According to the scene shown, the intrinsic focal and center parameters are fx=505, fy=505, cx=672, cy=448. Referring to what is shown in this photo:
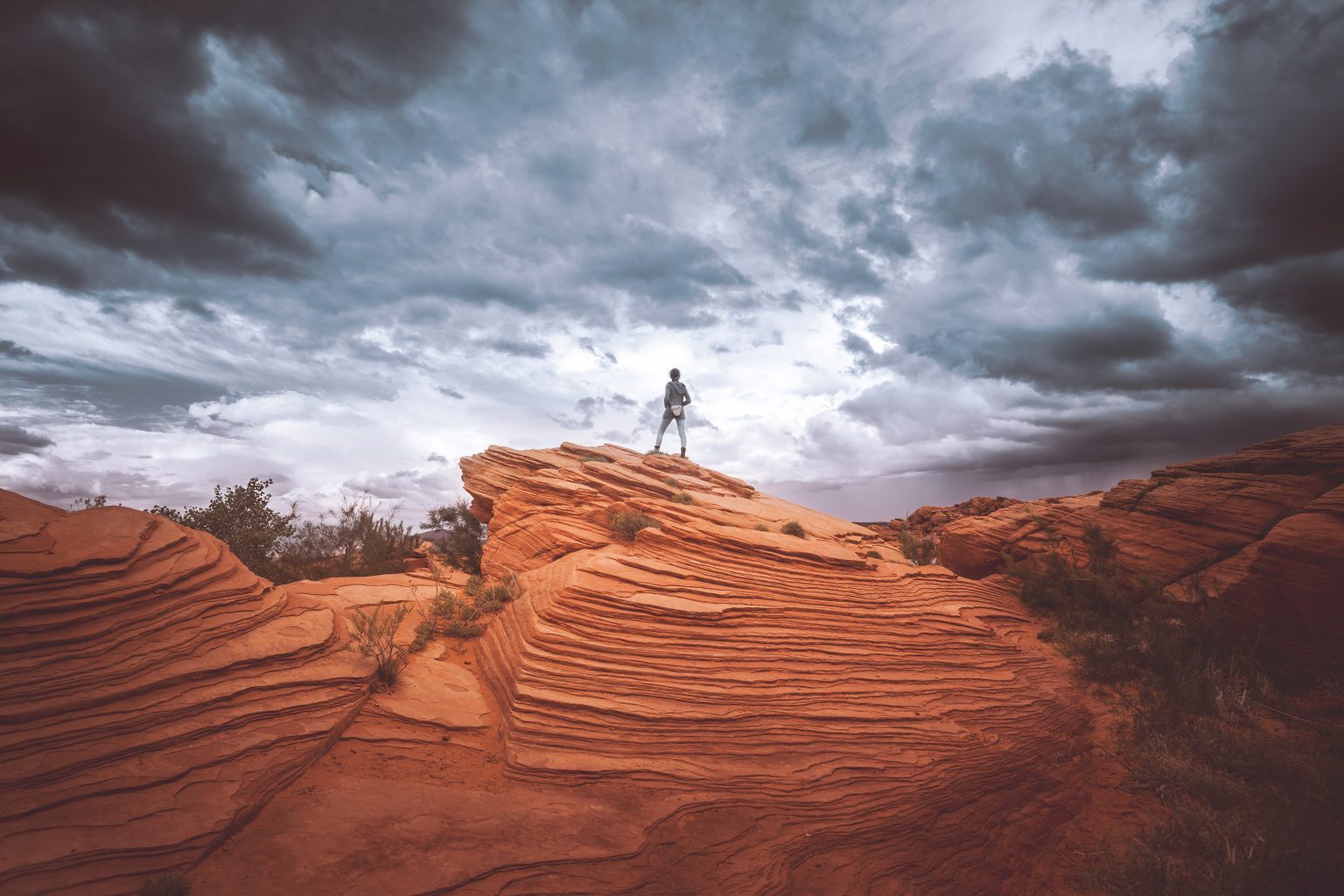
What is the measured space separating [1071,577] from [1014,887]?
30.2 feet

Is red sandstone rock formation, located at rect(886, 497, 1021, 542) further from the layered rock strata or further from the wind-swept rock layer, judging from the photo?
the wind-swept rock layer

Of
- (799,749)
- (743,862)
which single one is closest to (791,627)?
(799,749)

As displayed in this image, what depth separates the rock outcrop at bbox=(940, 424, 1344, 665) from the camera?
981cm

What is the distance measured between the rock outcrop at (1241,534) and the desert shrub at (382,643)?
15590 mm

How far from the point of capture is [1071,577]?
1296cm

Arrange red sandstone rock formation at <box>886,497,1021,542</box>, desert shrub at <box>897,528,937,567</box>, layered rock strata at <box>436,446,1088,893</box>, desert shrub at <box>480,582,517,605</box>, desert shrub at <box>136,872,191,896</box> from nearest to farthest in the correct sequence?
desert shrub at <box>136,872,191,896</box> < layered rock strata at <box>436,446,1088,893</box> < desert shrub at <box>480,582,517,605</box> < desert shrub at <box>897,528,937,567</box> < red sandstone rock formation at <box>886,497,1021,542</box>

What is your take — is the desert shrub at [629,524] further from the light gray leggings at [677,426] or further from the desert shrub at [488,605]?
the light gray leggings at [677,426]

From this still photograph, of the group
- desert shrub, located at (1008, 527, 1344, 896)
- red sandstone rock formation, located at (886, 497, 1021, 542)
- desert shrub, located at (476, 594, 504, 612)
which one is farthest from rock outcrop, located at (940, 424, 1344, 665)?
desert shrub, located at (476, 594, 504, 612)

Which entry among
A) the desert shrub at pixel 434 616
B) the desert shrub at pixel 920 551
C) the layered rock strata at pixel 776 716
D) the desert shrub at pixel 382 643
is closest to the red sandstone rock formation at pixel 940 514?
the desert shrub at pixel 920 551

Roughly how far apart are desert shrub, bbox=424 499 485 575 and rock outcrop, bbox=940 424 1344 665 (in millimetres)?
17602

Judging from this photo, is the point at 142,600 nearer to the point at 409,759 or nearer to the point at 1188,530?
the point at 409,759

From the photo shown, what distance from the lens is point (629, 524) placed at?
38.7ft

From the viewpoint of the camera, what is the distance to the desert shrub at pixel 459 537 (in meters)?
20.0

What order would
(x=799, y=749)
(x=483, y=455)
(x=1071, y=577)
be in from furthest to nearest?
(x=483, y=455) < (x=1071, y=577) < (x=799, y=749)
